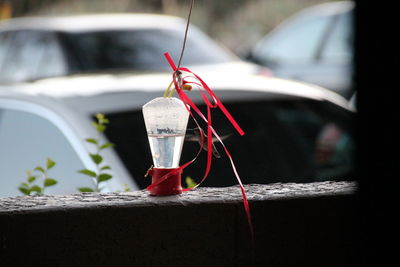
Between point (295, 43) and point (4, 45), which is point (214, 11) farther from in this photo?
point (4, 45)

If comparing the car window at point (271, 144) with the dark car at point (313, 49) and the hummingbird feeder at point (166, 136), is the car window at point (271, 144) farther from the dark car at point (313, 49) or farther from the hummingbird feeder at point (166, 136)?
the dark car at point (313, 49)

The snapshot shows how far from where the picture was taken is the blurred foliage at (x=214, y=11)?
30.2 metres

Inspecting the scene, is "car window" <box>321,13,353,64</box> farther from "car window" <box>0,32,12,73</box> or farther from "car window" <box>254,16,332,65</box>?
"car window" <box>0,32,12,73</box>

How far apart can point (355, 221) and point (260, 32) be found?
1123 inches

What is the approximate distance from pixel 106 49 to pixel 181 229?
5.70 m

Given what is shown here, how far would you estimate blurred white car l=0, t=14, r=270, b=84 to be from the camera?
25.3 feet

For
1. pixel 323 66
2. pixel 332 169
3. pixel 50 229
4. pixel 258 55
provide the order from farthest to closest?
pixel 258 55 → pixel 323 66 → pixel 332 169 → pixel 50 229

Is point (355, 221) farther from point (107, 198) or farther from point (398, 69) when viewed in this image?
point (107, 198)

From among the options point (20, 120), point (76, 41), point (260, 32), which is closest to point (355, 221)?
point (20, 120)

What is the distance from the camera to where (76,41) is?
8188mm

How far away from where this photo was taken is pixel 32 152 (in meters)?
3.95

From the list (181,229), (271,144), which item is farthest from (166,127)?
(271,144)

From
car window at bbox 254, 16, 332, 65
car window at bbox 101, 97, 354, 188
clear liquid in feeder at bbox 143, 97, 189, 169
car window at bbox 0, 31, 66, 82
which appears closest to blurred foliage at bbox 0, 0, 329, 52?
car window at bbox 254, 16, 332, 65

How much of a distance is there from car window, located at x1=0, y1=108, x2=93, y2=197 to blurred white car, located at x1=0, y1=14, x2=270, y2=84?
3195 mm
